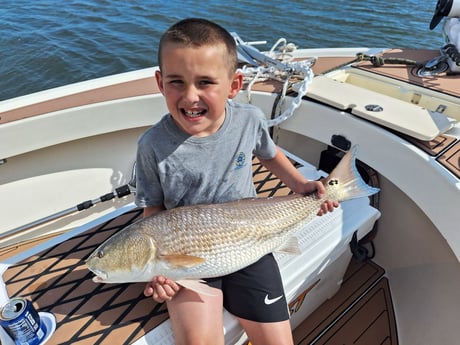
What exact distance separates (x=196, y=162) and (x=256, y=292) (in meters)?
0.68

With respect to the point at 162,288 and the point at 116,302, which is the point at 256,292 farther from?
the point at 116,302

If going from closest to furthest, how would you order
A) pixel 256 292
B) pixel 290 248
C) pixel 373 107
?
pixel 256 292
pixel 290 248
pixel 373 107

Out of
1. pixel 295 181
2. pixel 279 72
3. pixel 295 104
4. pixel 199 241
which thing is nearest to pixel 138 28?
pixel 279 72

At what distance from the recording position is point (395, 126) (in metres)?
2.15

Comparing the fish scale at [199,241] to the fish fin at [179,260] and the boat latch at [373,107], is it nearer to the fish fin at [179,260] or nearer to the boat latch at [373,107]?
the fish fin at [179,260]

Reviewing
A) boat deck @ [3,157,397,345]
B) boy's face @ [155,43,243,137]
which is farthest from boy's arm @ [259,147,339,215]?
boy's face @ [155,43,243,137]

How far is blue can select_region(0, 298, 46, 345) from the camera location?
132 centimetres

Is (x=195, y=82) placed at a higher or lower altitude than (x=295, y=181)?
higher

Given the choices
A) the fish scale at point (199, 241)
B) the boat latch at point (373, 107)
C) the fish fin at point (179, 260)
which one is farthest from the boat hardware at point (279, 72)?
the fish fin at point (179, 260)

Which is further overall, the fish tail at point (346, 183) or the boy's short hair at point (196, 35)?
the fish tail at point (346, 183)

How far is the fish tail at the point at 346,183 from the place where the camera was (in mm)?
1773

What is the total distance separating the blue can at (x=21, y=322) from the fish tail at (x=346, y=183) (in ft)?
4.90

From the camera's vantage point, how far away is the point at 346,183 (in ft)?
5.85

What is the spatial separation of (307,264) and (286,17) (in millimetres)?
9019
